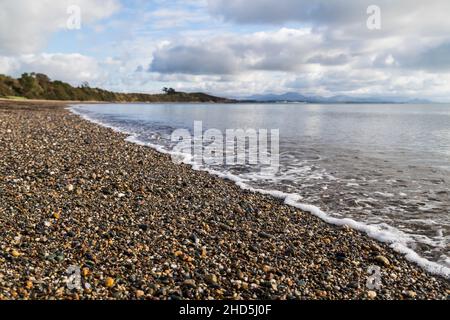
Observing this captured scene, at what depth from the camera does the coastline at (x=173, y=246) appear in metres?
6.57

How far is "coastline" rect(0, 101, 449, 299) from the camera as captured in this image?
657cm

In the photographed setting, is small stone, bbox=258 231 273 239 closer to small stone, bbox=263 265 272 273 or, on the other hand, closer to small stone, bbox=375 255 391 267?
small stone, bbox=263 265 272 273

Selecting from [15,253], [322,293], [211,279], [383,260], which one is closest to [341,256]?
[383,260]

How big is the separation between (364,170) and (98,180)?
13.9m

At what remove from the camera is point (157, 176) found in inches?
582

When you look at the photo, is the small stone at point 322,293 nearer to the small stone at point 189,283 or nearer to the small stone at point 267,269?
the small stone at point 267,269

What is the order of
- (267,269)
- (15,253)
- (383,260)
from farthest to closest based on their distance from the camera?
(383,260)
(267,269)
(15,253)

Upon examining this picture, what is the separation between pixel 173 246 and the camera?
26.7 feet

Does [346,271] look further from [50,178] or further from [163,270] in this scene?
[50,178]

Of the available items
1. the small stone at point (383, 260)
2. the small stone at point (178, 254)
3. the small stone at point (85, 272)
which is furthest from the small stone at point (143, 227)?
the small stone at point (383, 260)

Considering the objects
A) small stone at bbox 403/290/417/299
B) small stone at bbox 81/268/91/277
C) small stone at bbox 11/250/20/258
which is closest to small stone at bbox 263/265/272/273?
small stone at bbox 403/290/417/299

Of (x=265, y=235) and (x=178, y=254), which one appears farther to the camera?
(x=265, y=235)

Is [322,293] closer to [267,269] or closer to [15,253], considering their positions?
[267,269]
